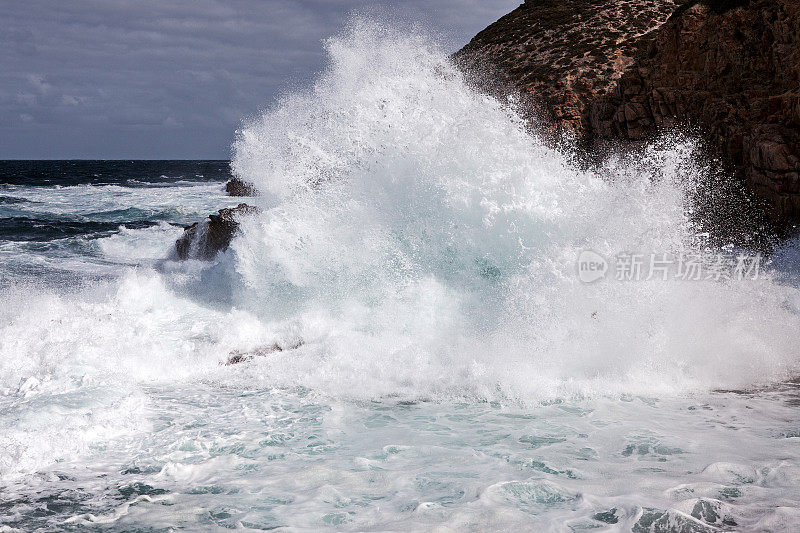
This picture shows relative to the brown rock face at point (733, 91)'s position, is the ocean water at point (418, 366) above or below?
below

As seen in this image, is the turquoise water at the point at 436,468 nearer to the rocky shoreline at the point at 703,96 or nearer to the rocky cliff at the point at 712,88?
the rocky shoreline at the point at 703,96

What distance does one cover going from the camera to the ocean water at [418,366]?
154 inches

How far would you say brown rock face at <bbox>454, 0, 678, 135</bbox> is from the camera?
2219 centimetres

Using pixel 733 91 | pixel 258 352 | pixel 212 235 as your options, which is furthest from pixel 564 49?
Result: pixel 258 352

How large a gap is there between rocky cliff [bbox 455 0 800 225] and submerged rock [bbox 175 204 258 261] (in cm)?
939

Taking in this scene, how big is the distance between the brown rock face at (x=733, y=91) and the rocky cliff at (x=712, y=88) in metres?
0.02

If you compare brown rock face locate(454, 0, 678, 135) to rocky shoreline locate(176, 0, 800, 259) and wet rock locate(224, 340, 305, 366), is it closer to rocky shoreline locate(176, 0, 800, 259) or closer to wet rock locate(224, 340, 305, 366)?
rocky shoreline locate(176, 0, 800, 259)

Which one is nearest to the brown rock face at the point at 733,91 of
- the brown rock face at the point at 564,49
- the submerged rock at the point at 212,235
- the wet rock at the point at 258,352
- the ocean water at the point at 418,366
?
the ocean water at the point at 418,366

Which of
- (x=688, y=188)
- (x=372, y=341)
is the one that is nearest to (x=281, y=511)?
(x=372, y=341)

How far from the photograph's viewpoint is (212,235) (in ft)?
40.8

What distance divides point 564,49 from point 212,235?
827 inches

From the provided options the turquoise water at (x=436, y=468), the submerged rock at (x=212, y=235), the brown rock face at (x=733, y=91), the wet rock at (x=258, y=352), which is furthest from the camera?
the submerged rock at (x=212, y=235)

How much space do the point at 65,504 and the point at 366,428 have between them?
222 cm

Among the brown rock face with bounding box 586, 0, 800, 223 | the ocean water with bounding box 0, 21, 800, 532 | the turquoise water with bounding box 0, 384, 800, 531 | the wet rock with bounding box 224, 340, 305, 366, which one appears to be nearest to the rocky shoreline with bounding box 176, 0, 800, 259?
the brown rock face with bounding box 586, 0, 800, 223
